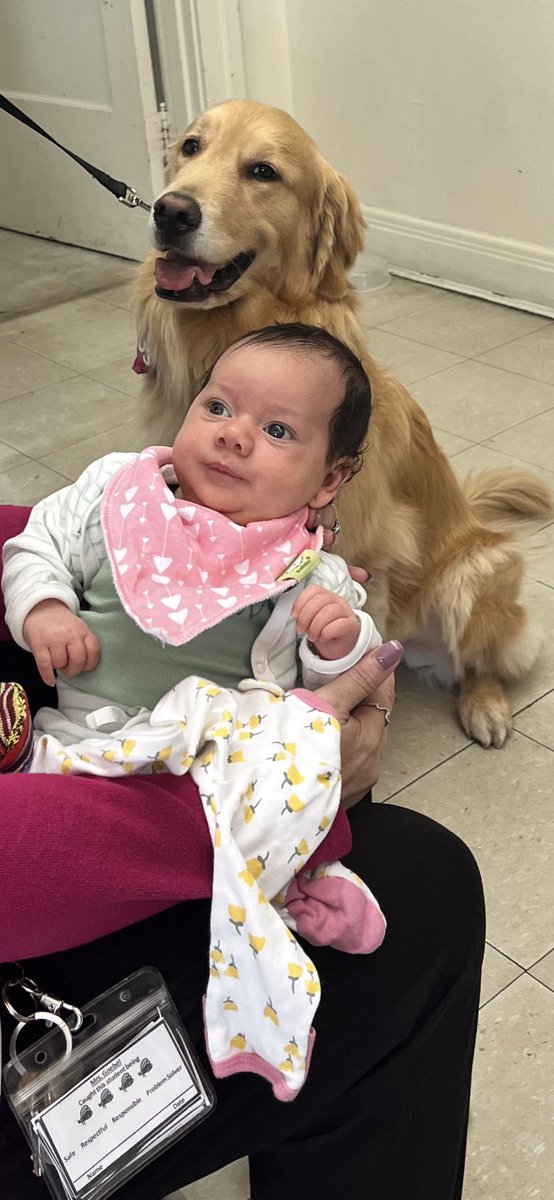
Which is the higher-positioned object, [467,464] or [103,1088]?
[103,1088]

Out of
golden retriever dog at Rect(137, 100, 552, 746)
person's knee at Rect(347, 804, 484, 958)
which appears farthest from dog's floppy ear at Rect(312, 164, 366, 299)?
person's knee at Rect(347, 804, 484, 958)

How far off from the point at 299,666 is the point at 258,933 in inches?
15.3

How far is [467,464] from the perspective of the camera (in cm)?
280

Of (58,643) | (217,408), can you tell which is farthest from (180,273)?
(58,643)

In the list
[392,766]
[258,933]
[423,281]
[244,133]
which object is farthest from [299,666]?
[423,281]

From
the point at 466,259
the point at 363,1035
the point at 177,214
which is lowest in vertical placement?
the point at 466,259

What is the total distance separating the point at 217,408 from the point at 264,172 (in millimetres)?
765

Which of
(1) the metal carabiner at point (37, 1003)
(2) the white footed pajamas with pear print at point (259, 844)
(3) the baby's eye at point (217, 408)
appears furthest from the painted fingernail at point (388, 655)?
(1) the metal carabiner at point (37, 1003)

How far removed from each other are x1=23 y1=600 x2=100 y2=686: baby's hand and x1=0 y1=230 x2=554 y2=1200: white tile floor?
2.31 ft

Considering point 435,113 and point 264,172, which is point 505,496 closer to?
point 264,172

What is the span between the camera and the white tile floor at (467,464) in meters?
1.38

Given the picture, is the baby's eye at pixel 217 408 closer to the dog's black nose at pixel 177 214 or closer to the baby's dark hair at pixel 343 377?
the baby's dark hair at pixel 343 377

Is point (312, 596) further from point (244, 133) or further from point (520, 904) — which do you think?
point (244, 133)

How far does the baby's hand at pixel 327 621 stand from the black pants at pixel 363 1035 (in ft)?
0.63
